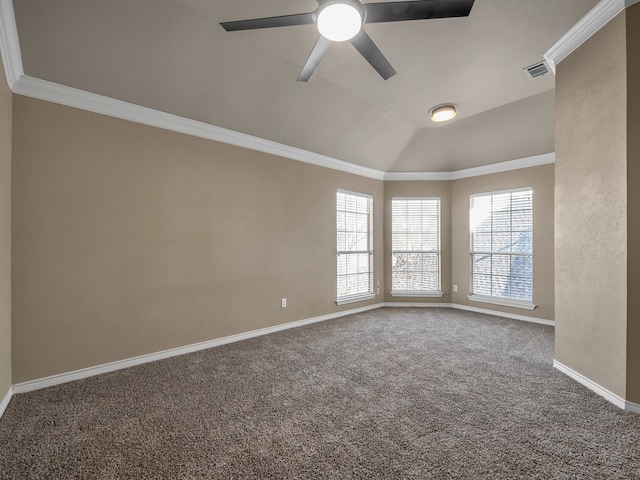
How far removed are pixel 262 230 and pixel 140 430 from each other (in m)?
2.58

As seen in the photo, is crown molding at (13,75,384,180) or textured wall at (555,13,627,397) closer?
textured wall at (555,13,627,397)

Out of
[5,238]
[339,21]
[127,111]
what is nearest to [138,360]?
[5,238]

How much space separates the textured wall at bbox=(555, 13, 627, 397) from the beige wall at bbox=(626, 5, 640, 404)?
3 cm

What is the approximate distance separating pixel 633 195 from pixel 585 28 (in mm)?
1465

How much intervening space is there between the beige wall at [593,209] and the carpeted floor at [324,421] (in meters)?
0.40

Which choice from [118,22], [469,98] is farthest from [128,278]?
[469,98]

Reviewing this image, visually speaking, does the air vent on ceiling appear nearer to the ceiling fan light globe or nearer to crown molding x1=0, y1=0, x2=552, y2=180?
crown molding x1=0, y1=0, x2=552, y2=180

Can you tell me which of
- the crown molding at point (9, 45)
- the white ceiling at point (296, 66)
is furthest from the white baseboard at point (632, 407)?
the crown molding at point (9, 45)

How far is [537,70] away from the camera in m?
3.23

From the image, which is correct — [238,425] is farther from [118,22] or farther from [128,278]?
[118,22]

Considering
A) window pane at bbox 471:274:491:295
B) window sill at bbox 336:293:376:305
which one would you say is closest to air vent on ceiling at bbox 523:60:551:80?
window pane at bbox 471:274:491:295

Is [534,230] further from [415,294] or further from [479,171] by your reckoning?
[415,294]

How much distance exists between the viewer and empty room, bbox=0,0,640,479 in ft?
6.28

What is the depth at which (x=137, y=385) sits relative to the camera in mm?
2674
